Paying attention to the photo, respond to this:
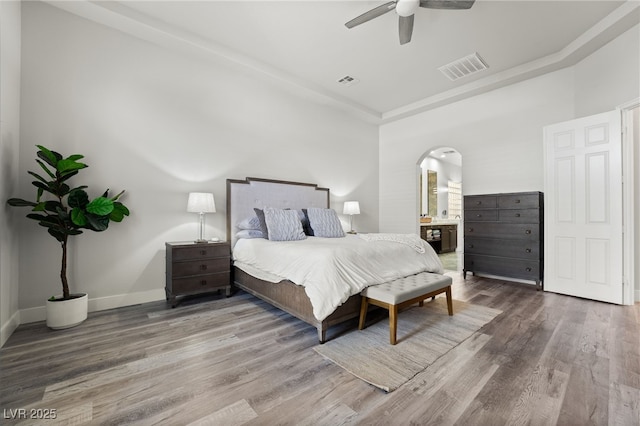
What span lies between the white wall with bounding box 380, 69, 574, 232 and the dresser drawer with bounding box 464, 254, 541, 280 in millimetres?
1158

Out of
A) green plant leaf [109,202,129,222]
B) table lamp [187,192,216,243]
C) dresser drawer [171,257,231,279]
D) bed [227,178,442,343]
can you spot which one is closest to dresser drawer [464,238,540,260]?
bed [227,178,442,343]

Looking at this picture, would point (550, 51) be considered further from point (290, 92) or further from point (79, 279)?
point (79, 279)

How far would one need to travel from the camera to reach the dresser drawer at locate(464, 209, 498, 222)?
421cm

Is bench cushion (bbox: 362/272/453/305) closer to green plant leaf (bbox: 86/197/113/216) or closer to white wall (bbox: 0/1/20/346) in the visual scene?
green plant leaf (bbox: 86/197/113/216)

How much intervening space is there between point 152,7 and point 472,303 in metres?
4.94

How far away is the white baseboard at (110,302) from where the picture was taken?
2.59 meters

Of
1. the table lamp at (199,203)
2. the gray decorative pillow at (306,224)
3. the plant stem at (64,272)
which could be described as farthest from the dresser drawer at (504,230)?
the plant stem at (64,272)

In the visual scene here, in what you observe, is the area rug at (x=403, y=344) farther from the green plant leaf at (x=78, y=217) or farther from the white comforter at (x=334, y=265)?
the green plant leaf at (x=78, y=217)

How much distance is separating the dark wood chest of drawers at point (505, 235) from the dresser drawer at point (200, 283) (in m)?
3.85

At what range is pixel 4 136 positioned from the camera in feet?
7.43

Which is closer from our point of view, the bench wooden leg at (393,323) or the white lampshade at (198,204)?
the bench wooden leg at (393,323)

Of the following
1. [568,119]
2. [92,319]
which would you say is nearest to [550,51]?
[568,119]

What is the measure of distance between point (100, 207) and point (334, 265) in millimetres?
2255

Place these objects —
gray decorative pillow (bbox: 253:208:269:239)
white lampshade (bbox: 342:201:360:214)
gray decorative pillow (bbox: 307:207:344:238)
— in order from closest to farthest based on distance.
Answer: gray decorative pillow (bbox: 253:208:269:239)
gray decorative pillow (bbox: 307:207:344:238)
white lampshade (bbox: 342:201:360:214)
